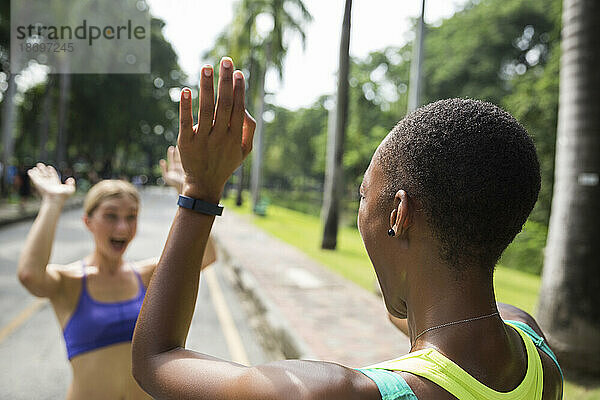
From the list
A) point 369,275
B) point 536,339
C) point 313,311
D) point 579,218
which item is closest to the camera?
point 536,339

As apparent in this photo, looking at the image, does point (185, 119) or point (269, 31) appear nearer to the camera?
point (185, 119)

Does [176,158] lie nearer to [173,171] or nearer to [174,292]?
[173,171]

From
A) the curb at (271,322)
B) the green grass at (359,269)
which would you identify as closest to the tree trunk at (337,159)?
the green grass at (359,269)

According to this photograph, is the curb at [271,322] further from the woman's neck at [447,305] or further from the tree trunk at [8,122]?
the tree trunk at [8,122]

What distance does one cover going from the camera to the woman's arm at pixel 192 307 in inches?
38.5

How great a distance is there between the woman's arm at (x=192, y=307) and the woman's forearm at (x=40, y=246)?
4.49 ft

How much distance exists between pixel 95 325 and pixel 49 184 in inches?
27.9

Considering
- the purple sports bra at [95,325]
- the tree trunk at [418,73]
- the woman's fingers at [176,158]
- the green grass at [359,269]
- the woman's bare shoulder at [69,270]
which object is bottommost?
the green grass at [359,269]

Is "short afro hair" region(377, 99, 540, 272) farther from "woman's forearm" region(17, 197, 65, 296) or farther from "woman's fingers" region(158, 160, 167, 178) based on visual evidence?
"woman's forearm" region(17, 197, 65, 296)

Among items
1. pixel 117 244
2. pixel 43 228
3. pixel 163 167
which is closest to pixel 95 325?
pixel 117 244

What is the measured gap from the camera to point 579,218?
5.30 m

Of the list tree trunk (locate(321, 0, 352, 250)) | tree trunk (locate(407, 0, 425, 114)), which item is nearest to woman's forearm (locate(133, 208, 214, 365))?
tree trunk (locate(407, 0, 425, 114))

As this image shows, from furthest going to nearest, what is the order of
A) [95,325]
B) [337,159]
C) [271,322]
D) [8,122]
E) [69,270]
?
1. [8,122]
2. [337,159]
3. [271,322]
4. [69,270]
5. [95,325]

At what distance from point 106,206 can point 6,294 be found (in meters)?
6.65
